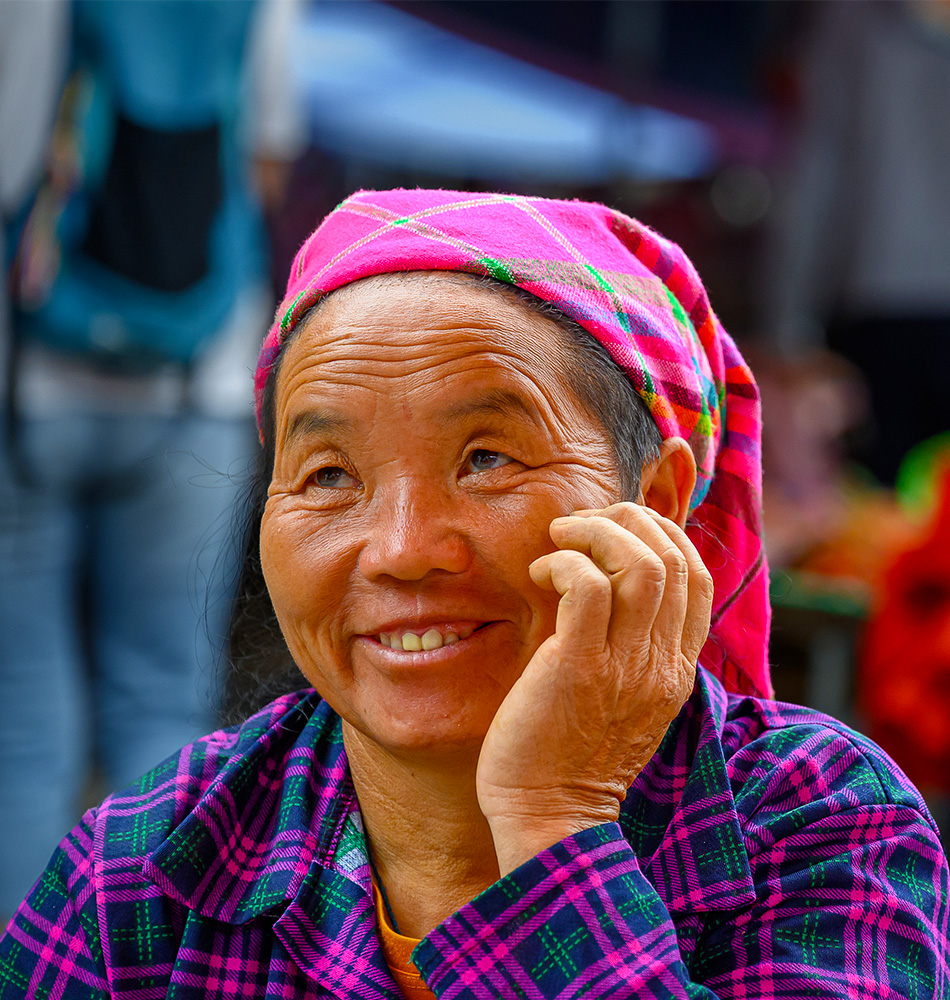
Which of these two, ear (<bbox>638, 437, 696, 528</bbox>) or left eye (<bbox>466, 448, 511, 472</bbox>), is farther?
ear (<bbox>638, 437, 696, 528</bbox>)

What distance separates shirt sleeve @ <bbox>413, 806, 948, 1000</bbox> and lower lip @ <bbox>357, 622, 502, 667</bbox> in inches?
10.2

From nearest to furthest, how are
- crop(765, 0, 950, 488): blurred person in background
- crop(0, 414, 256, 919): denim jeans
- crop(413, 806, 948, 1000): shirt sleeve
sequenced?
crop(413, 806, 948, 1000): shirt sleeve
crop(0, 414, 256, 919): denim jeans
crop(765, 0, 950, 488): blurred person in background

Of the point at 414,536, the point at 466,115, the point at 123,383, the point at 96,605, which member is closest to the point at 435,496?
the point at 414,536

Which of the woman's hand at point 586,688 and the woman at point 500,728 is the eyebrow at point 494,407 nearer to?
the woman at point 500,728

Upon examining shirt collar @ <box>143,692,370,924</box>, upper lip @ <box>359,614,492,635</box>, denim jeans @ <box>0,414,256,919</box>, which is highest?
upper lip @ <box>359,614,492,635</box>

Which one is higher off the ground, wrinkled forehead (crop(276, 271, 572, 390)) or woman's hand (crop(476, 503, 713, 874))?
wrinkled forehead (crop(276, 271, 572, 390))

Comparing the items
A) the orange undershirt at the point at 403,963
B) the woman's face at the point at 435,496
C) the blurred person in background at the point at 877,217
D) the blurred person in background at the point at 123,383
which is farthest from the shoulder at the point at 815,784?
the blurred person in background at the point at 877,217

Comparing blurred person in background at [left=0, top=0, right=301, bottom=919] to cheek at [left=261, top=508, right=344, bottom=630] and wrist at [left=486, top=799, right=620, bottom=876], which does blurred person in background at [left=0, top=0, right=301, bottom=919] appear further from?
wrist at [left=486, top=799, right=620, bottom=876]

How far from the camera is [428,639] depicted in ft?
4.39

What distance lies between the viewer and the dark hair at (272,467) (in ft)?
4.63

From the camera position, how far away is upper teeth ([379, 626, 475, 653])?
1.34 metres

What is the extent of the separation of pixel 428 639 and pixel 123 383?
7.32 feet

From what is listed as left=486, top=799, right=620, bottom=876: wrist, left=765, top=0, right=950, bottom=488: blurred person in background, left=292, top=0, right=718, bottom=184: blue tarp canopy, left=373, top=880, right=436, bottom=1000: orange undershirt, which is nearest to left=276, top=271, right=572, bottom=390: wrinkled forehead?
left=486, top=799, right=620, bottom=876: wrist

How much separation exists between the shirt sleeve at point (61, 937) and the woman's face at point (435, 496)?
463 millimetres
